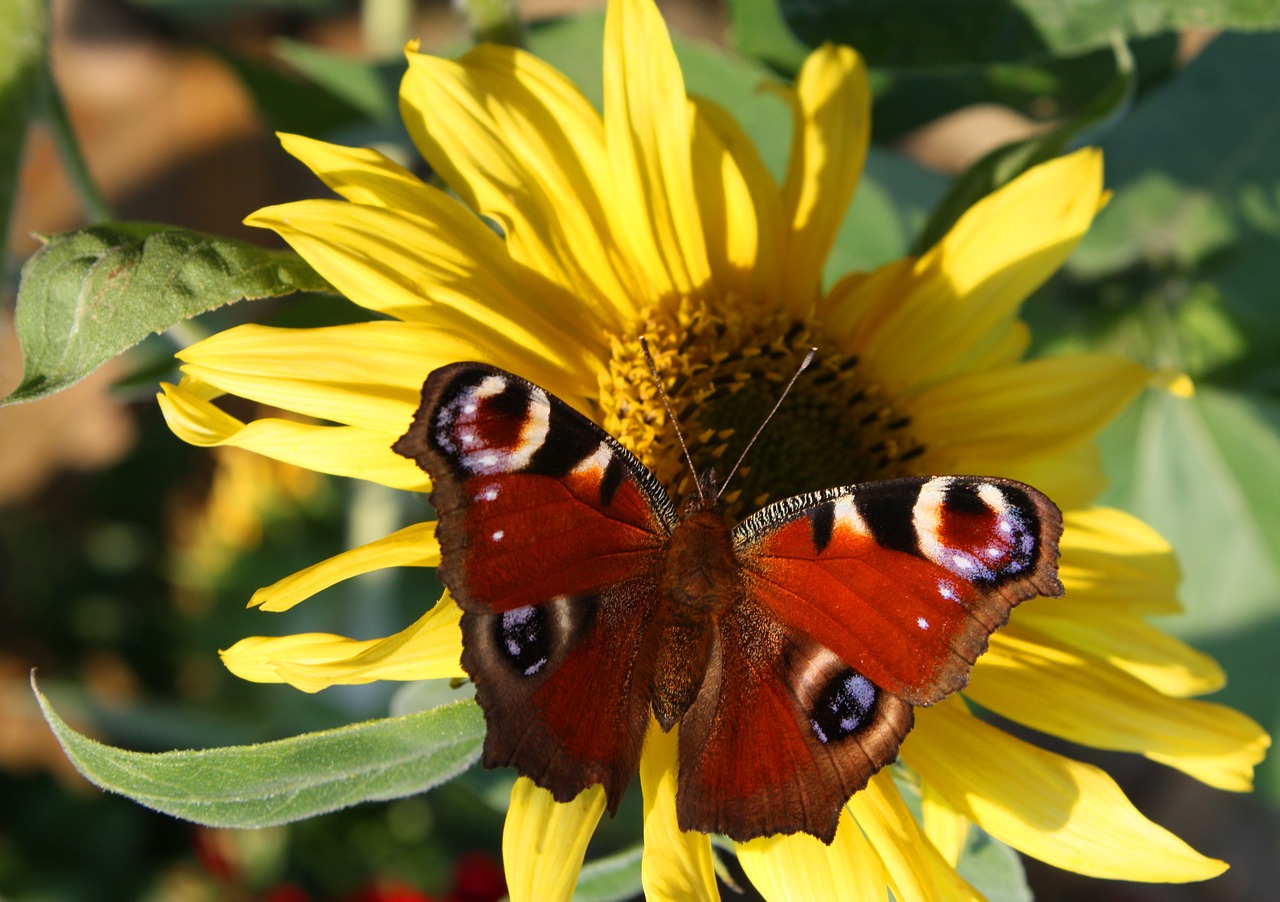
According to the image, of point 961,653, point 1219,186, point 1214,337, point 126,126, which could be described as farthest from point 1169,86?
point 126,126

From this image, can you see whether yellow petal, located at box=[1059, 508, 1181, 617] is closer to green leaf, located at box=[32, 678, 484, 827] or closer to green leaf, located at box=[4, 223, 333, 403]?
green leaf, located at box=[32, 678, 484, 827]

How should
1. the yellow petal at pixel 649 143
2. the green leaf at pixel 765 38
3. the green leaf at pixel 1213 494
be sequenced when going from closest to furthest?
1. the yellow petal at pixel 649 143
2. the green leaf at pixel 765 38
3. the green leaf at pixel 1213 494

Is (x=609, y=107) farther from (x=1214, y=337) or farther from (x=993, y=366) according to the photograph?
(x=1214, y=337)

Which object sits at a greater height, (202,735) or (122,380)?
(122,380)

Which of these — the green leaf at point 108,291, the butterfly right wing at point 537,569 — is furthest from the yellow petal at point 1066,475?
the green leaf at point 108,291

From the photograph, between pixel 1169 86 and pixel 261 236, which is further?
pixel 261 236

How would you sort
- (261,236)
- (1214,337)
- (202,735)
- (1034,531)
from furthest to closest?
(261,236) < (202,735) < (1214,337) < (1034,531)

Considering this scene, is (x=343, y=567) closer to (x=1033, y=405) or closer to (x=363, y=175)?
(x=363, y=175)

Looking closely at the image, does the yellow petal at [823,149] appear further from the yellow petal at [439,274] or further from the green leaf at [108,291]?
the green leaf at [108,291]
